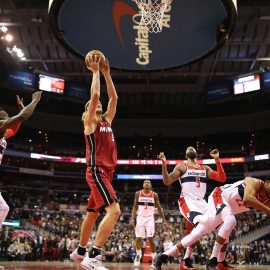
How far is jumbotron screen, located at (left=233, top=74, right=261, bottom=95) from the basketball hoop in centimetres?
1785

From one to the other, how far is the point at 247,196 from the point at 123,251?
17682mm

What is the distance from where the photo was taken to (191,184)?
696cm

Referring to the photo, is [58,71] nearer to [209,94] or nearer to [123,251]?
[209,94]

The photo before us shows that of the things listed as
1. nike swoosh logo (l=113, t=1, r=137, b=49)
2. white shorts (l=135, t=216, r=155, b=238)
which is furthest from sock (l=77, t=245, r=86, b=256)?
nike swoosh logo (l=113, t=1, r=137, b=49)

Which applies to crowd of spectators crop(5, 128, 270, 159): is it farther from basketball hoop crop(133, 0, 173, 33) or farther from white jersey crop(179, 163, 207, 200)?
white jersey crop(179, 163, 207, 200)

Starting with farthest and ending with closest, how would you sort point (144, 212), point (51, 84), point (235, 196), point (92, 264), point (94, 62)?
1. point (51, 84)
2. point (144, 212)
3. point (235, 196)
4. point (94, 62)
5. point (92, 264)

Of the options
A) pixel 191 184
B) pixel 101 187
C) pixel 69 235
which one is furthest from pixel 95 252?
pixel 69 235

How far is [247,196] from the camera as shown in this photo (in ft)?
15.6

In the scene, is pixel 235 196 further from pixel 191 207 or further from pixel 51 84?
pixel 51 84

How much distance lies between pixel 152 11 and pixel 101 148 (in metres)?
7.09

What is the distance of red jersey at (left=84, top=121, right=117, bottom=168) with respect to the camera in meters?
5.18

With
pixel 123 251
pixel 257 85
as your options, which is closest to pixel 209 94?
pixel 257 85

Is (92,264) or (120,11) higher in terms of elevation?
(120,11)

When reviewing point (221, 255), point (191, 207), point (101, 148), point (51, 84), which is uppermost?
point (51, 84)
